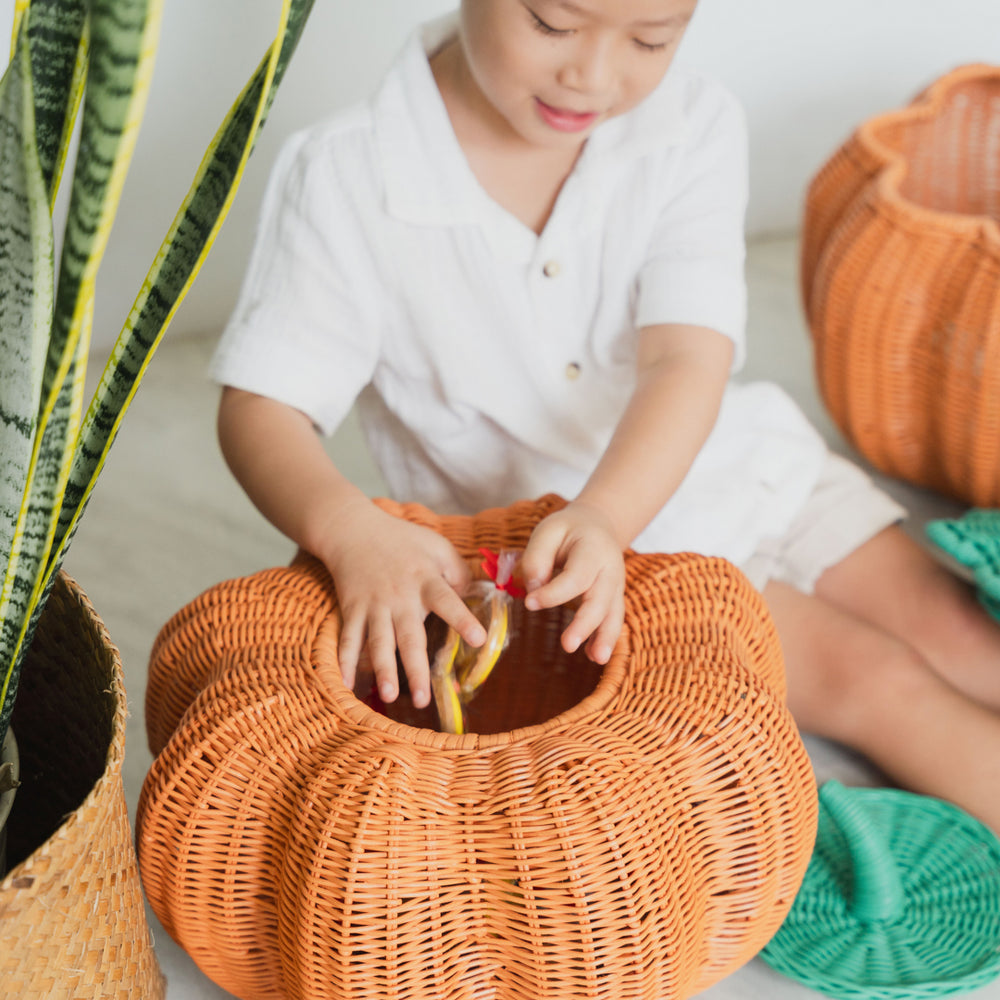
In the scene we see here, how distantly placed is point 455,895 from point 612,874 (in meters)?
0.08

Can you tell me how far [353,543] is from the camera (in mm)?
751

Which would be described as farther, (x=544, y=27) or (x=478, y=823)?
(x=544, y=27)

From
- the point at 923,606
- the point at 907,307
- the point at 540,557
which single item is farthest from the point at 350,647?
the point at 907,307

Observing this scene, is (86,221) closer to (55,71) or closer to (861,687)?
(55,71)

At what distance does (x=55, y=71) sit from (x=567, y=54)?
0.37 meters

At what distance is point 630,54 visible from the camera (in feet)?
2.44

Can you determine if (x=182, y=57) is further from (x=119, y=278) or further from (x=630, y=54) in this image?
(x=630, y=54)

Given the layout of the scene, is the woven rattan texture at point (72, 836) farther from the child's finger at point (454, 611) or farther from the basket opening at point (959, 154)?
the basket opening at point (959, 154)

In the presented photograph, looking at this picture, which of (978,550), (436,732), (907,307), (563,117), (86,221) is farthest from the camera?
(907,307)

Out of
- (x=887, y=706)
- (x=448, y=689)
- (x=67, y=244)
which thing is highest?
(x=67, y=244)

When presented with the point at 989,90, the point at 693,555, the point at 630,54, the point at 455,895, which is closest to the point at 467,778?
the point at 455,895

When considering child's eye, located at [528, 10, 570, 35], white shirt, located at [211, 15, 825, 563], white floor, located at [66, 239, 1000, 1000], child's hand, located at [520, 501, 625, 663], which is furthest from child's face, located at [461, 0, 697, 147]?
white floor, located at [66, 239, 1000, 1000]

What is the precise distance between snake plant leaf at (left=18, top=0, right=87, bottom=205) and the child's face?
341 millimetres

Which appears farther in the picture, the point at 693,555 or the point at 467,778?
the point at 693,555
